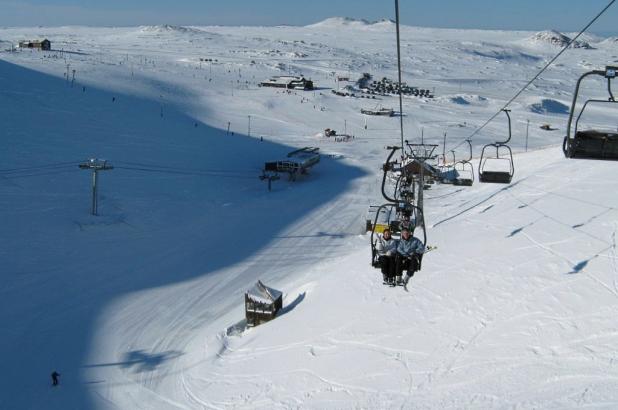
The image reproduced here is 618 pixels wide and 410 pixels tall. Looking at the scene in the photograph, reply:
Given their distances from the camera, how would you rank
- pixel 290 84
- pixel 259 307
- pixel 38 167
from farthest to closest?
1. pixel 290 84
2. pixel 38 167
3. pixel 259 307

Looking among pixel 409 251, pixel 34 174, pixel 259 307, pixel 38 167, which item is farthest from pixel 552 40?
pixel 409 251

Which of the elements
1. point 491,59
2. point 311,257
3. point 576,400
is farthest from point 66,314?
point 491,59

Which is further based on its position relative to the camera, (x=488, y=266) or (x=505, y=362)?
(x=488, y=266)

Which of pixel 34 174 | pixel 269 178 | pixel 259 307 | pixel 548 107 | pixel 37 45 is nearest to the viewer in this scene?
pixel 259 307

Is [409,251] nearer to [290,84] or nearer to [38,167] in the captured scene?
[38,167]

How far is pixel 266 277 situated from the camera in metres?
18.2

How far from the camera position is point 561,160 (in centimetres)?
3047

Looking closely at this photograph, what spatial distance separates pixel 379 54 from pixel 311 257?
94888mm

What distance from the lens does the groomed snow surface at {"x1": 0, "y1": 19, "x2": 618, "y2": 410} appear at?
11789mm

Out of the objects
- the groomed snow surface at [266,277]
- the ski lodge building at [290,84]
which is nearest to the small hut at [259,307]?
the groomed snow surface at [266,277]

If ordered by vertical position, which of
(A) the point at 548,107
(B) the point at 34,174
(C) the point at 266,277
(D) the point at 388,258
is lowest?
(C) the point at 266,277

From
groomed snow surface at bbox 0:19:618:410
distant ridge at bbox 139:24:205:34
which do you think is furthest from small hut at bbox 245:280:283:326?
distant ridge at bbox 139:24:205:34

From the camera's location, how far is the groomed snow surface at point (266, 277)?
1179 centimetres

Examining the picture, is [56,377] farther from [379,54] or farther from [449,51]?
[449,51]
